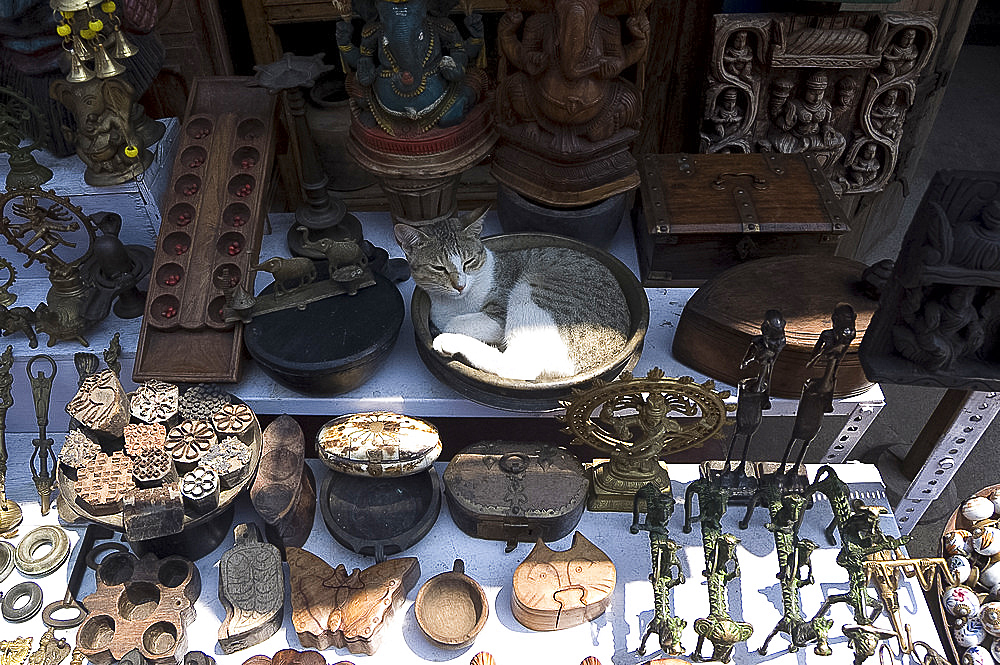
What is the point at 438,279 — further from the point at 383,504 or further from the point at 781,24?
the point at 781,24

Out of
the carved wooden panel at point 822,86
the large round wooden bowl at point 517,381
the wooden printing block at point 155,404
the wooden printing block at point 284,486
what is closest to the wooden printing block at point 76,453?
the wooden printing block at point 155,404

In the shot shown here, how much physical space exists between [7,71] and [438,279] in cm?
133

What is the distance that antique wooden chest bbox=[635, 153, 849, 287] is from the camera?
1.86 metres

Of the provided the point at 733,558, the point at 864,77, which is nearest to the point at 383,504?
the point at 733,558

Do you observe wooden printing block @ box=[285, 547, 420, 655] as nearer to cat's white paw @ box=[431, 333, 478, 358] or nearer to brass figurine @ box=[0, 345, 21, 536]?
cat's white paw @ box=[431, 333, 478, 358]

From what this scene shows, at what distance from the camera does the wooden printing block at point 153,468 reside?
153 cm

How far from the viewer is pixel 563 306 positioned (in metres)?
1.67

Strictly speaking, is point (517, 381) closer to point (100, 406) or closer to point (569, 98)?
point (569, 98)

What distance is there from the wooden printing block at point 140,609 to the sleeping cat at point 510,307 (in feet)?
2.44

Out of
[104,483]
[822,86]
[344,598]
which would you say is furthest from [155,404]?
[822,86]

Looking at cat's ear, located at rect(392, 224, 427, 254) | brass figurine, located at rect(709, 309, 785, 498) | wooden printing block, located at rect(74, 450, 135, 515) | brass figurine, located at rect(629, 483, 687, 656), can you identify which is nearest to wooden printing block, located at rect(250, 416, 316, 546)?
wooden printing block, located at rect(74, 450, 135, 515)

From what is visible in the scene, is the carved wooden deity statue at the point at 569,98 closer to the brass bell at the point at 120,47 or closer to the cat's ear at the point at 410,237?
the cat's ear at the point at 410,237

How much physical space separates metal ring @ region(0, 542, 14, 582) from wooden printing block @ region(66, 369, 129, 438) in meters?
0.40

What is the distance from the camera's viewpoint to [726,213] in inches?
74.2
